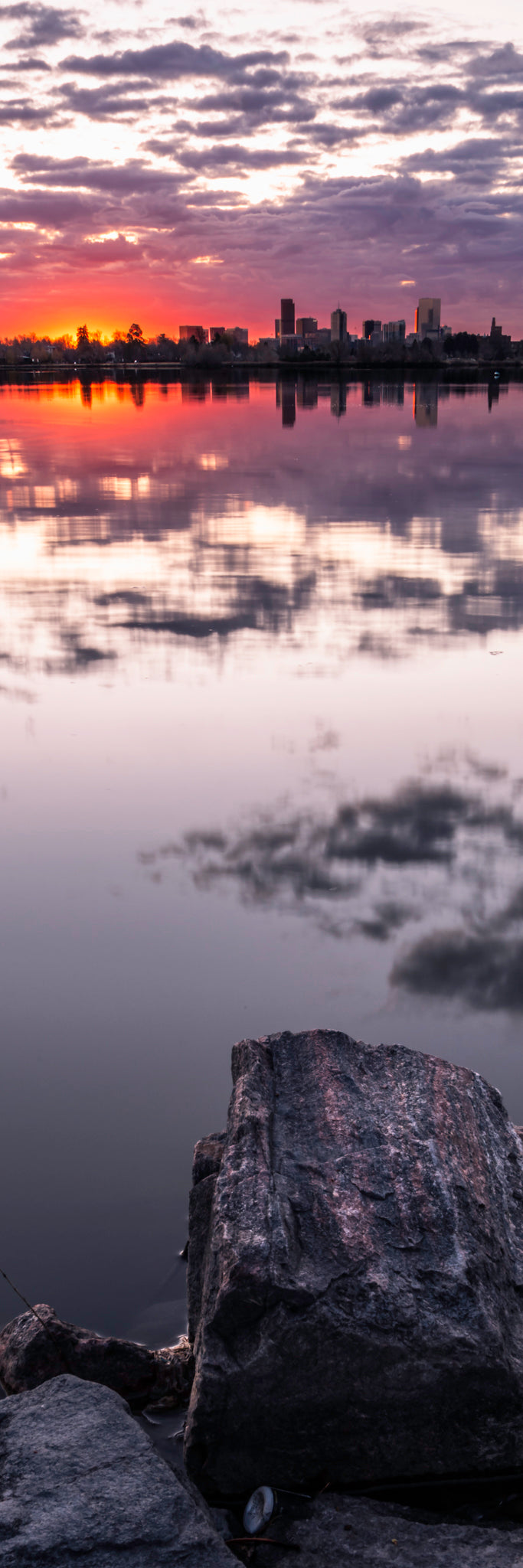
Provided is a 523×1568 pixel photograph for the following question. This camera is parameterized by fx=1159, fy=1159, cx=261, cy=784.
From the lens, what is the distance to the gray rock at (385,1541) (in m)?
3.57

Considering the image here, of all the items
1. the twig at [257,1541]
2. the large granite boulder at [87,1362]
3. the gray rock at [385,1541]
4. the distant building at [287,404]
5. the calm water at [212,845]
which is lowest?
the twig at [257,1541]

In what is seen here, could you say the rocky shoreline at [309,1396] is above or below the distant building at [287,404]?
below

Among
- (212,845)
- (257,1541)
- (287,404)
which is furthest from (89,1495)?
(287,404)

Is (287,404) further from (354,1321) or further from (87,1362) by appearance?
(354,1321)

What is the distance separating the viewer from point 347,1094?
15.8ft

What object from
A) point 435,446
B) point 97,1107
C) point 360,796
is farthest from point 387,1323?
point 435,446

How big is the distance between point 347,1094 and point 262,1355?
124 centimetres

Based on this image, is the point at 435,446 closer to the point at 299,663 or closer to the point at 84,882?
the point at 299,663

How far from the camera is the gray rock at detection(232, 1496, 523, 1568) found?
3572mm

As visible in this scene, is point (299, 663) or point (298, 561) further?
point (298, 561)

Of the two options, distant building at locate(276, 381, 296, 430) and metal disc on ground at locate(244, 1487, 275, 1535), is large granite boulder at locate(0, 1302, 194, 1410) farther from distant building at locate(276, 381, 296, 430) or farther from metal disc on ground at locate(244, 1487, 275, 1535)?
distant building at locate(276, 381, 296, 430)

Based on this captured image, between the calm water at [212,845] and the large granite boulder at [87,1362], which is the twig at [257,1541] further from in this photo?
the calm water at [212,845]

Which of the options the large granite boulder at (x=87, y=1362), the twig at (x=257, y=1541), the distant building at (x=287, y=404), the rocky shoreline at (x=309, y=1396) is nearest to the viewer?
the rocky shoreline at (x=309, y=1396)

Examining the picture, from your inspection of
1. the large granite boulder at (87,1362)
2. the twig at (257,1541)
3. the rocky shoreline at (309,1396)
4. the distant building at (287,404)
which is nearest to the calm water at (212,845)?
the large granite boulder at (87,1362)
